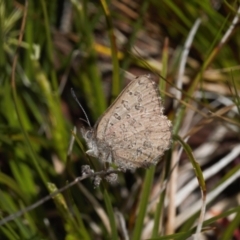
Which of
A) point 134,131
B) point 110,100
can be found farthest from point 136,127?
point 110,100

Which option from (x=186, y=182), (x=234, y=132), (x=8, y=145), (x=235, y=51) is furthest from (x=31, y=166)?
(x=235, y=51)

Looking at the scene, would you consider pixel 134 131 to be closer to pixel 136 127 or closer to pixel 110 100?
pixel 136 127

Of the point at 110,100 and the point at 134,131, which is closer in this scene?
the point at 134,131

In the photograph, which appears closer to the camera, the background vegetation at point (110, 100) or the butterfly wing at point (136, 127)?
the butterfly wing at point (136, 127)

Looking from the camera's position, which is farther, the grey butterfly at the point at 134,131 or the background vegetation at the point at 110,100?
the background vegetation at the point at 110,100

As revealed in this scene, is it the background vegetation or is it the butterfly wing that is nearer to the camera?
the butterfly wing
